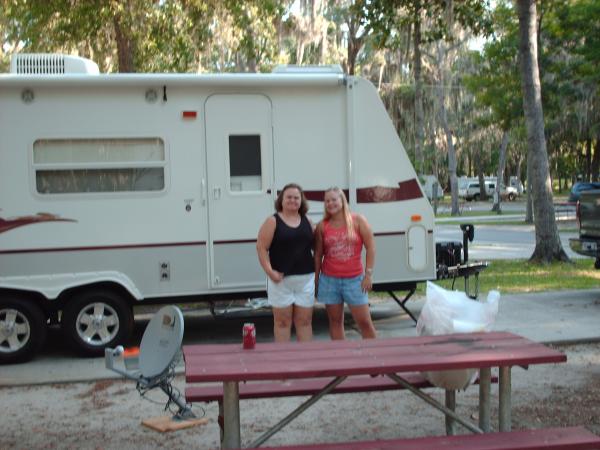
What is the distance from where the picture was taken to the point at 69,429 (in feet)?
18.0

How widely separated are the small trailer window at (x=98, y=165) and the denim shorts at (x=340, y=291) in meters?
2.35

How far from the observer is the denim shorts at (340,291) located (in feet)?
21.0

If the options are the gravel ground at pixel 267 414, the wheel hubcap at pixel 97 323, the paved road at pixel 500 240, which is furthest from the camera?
the paved road at pixel 500 240

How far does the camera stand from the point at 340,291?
6.43 m

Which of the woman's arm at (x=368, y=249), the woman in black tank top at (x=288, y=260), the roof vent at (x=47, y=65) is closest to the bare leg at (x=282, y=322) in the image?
the woman in black tank top at (x=288, y=260)

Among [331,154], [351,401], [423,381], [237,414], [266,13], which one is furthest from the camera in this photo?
[266,13]

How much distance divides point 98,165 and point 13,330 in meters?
1.77

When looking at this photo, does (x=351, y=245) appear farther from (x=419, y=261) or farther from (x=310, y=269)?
(x=419, y=261)

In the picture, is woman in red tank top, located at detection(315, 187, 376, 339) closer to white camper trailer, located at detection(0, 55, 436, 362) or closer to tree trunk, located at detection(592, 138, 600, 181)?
white camper trailer, located at detection(0, 55, 436, 362)

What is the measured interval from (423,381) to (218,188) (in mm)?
3822

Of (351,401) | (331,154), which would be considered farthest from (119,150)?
(351,401)

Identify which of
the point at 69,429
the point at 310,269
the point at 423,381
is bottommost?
the point at 69,429

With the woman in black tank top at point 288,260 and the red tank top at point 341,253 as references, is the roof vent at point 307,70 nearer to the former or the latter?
the woman in black tank top at point 288,260

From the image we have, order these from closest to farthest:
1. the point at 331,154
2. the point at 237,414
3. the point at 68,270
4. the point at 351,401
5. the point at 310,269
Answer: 1. the point at 237,414
2. the point at 351,401
3. the point at 310,269
4. the point at 68,270
5. the point at 331,154
